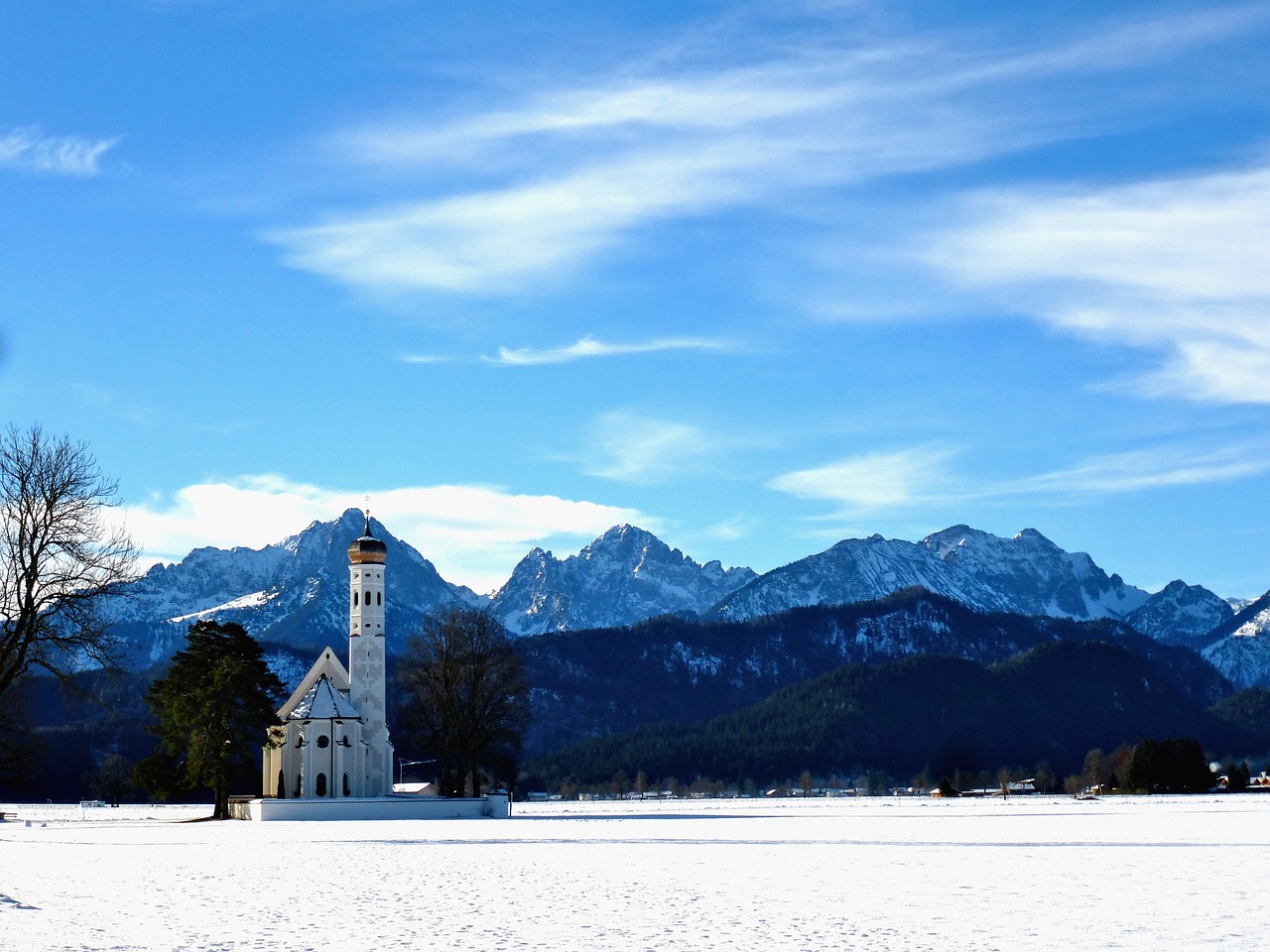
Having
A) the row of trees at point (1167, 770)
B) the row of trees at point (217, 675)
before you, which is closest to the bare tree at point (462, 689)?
the row of trees at point (217, 675)

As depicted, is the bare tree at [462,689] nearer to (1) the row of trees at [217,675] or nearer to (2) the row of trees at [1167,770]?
(1) the row of trees at [217,675]

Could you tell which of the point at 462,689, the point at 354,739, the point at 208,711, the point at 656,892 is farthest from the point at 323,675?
the point at 656,892

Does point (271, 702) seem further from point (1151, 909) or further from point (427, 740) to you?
point (1151, 909)

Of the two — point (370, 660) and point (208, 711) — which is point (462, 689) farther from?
point (208, 711)

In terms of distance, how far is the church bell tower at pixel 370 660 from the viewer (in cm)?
9288

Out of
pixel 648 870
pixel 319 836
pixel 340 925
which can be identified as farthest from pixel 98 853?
pixel 340 925

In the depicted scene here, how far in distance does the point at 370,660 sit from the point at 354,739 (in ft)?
18.7

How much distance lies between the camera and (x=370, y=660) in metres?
94.8

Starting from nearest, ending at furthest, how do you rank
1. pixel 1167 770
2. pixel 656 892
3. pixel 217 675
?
pixel 656 892 → pixel 217 675 → pixel 1167 770

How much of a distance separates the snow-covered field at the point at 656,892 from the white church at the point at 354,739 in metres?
28.7

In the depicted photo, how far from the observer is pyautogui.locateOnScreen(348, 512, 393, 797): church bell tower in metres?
92.9

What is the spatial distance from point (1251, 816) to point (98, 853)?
163ft

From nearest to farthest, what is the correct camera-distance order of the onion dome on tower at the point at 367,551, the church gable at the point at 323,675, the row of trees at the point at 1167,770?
the onion dome on tower at the point at 367,551, the church gable at the point at 323,675, the row of trees at the point at 1167,770

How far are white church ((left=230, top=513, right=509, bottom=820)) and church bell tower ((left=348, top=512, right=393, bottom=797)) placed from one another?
2.4 inches
